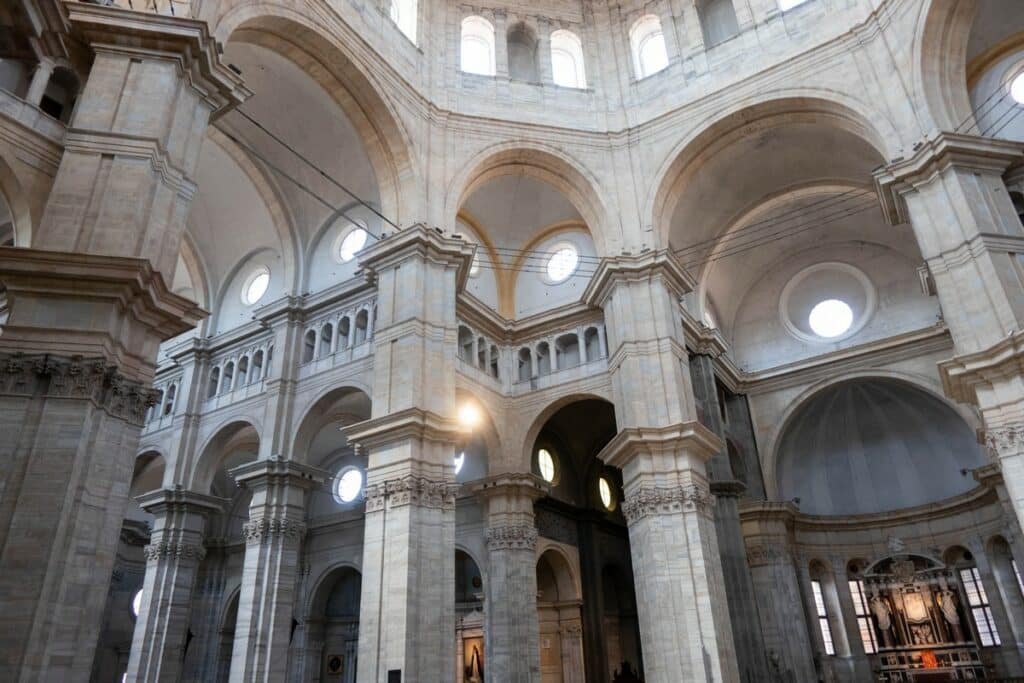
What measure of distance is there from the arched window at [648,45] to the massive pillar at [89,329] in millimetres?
13573

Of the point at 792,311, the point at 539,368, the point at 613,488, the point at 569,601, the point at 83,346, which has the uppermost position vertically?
the point at 792,311

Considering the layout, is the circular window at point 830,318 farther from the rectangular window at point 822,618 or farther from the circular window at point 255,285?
the circular window at point 255,285

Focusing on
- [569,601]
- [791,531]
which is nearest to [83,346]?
[569,601]

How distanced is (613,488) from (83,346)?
19.9 meters

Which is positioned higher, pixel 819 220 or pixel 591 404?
pixel 819 220

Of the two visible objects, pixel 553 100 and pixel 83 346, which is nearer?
pixel 83 346

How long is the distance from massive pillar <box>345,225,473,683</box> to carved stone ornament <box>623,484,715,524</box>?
4.13 meters

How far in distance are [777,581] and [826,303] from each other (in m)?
9.85

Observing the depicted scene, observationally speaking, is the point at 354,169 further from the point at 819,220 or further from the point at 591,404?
the point at 819,220

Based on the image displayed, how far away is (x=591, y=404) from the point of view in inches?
931

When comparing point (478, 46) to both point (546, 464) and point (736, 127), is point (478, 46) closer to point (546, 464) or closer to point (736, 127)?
point (736, 127)

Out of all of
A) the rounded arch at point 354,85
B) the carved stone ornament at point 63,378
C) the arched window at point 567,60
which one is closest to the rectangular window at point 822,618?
the arched window at point 567,60

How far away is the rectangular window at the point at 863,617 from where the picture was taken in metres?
23.4

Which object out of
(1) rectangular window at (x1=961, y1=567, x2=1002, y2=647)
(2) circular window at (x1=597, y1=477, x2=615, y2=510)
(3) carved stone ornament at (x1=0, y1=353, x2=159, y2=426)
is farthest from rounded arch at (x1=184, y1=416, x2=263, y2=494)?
(1) rectangular window at (x1=961, y1=567, x2=1002, y2=647)
